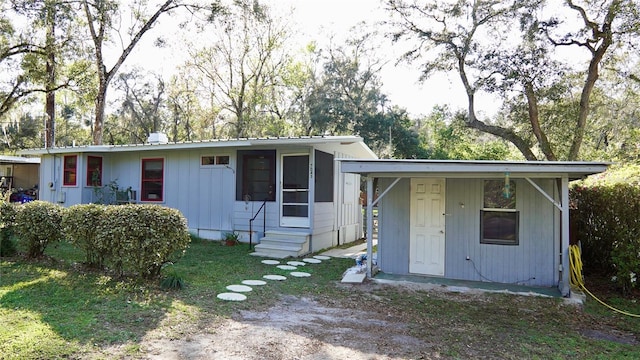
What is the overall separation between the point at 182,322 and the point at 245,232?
18.3 feet

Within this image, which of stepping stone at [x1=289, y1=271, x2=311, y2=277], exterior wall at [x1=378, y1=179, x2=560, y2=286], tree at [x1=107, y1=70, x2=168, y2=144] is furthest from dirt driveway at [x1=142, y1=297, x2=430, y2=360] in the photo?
tree at [x1=107, y1=70, x2=168, y2=144]

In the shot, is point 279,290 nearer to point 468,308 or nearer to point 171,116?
point 468,308

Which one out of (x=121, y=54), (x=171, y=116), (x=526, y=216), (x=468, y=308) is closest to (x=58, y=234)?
(x=468, y=308)

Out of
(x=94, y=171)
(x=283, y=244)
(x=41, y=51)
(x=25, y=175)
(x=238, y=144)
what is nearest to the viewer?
(x=283, y=244)

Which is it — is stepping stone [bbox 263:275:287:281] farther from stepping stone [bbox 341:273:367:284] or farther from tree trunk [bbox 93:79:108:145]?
tree trunk [bbox 93:79:108:145]

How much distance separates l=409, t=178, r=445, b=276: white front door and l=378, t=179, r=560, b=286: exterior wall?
0.10m

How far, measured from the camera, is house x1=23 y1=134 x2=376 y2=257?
920 centimetres

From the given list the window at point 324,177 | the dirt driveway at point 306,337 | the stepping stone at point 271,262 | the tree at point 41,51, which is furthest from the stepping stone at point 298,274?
the tree at point 41,51

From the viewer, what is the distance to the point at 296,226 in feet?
30.7

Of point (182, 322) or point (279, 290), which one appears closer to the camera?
point (182, 322)

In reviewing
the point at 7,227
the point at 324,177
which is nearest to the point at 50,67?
the point at 7,227

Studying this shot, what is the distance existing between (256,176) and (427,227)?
4406mm

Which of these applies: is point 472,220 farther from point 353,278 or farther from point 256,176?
point 256,176

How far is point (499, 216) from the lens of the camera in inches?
255
